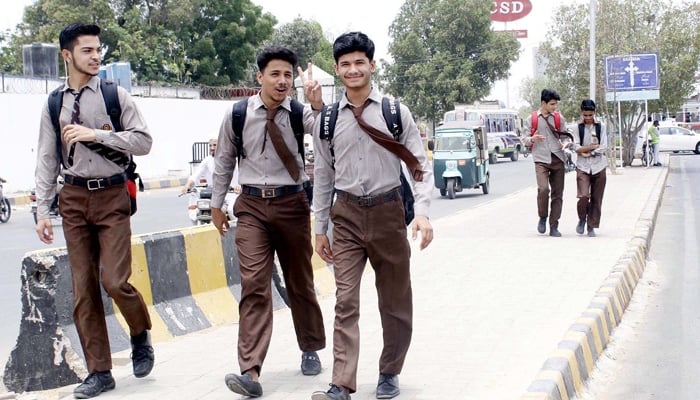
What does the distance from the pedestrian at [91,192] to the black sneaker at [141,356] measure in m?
0.17

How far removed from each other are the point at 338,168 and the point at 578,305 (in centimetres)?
324

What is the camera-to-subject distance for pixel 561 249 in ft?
36.5

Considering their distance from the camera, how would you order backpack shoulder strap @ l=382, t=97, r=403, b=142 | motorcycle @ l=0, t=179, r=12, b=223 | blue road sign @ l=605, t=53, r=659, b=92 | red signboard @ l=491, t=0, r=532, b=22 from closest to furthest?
backpack shoulder strap @ l=382, t=97, r=403, b=142 → motorcycle @ l=0, t=179, r=12, b=223 → blue road sign @ l=605, t=53, r=659, b=92 → red signboard @ l=491, t=0, r=532, b=22

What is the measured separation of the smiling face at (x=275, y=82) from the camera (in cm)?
523

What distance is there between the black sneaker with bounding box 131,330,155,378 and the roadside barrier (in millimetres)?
480

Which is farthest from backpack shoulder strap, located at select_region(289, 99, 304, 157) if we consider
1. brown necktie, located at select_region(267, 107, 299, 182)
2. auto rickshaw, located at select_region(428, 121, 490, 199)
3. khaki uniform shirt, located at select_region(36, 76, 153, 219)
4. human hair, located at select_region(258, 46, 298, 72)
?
auto rickshaw, located at select_region(428, 121, 490, 199)

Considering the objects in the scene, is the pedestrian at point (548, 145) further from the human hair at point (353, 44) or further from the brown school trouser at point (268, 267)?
the human hair at point (353, 44)

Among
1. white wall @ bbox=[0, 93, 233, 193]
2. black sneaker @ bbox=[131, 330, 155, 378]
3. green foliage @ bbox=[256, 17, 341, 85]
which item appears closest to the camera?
black sneaker @ bbox=[131, 330, 155, 378]

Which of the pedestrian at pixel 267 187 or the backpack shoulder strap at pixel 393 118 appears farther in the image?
the pedestrian at pixel 267 187

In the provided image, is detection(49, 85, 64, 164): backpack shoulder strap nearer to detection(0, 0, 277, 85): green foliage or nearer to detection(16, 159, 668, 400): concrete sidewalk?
detection(16, 159, 668, 400): concrete sidewalk

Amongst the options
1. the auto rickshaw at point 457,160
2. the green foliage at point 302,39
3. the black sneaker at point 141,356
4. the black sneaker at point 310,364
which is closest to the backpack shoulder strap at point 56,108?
the black sneaker at point 141,356

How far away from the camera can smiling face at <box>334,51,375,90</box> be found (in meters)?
4.93

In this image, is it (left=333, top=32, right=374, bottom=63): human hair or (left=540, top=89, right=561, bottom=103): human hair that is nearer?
(left=333, top=32, right=374, bottom=63): human hair

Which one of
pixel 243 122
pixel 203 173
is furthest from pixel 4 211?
pixel 243 122
